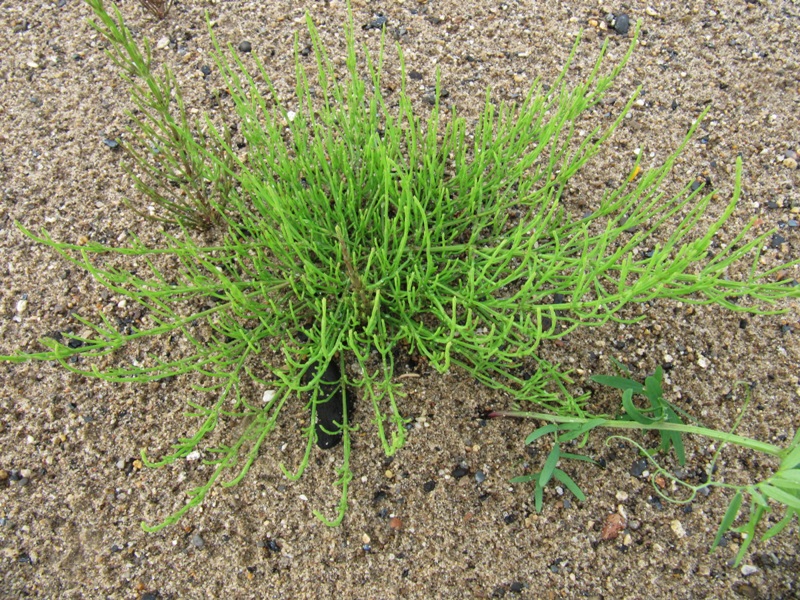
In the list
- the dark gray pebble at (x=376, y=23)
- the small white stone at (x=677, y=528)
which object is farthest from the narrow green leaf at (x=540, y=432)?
the dark gray pebble at (x=376, y=23)

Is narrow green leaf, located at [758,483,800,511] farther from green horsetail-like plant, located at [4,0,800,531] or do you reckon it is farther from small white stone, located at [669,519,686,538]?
small white stone, located at [669,519,686,538]

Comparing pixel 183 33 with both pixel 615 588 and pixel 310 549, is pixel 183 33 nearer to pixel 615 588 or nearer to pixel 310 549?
pixel 310 549

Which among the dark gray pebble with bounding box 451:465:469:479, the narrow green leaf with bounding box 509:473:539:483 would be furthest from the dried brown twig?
the narrow green leaf with bounding box 509:473:539:483

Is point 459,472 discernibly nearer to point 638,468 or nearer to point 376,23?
point 638,468

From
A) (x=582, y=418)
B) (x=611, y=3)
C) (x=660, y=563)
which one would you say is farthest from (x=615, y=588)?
(x=611, y=3)

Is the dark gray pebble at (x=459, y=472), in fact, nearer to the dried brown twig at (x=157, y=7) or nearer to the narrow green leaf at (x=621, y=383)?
the narrow green leaf at (x=621, y=383)

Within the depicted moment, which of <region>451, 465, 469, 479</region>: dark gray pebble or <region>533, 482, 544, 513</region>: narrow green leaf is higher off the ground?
<region>451, 465, 469, 479</region>: dark gray pebble
